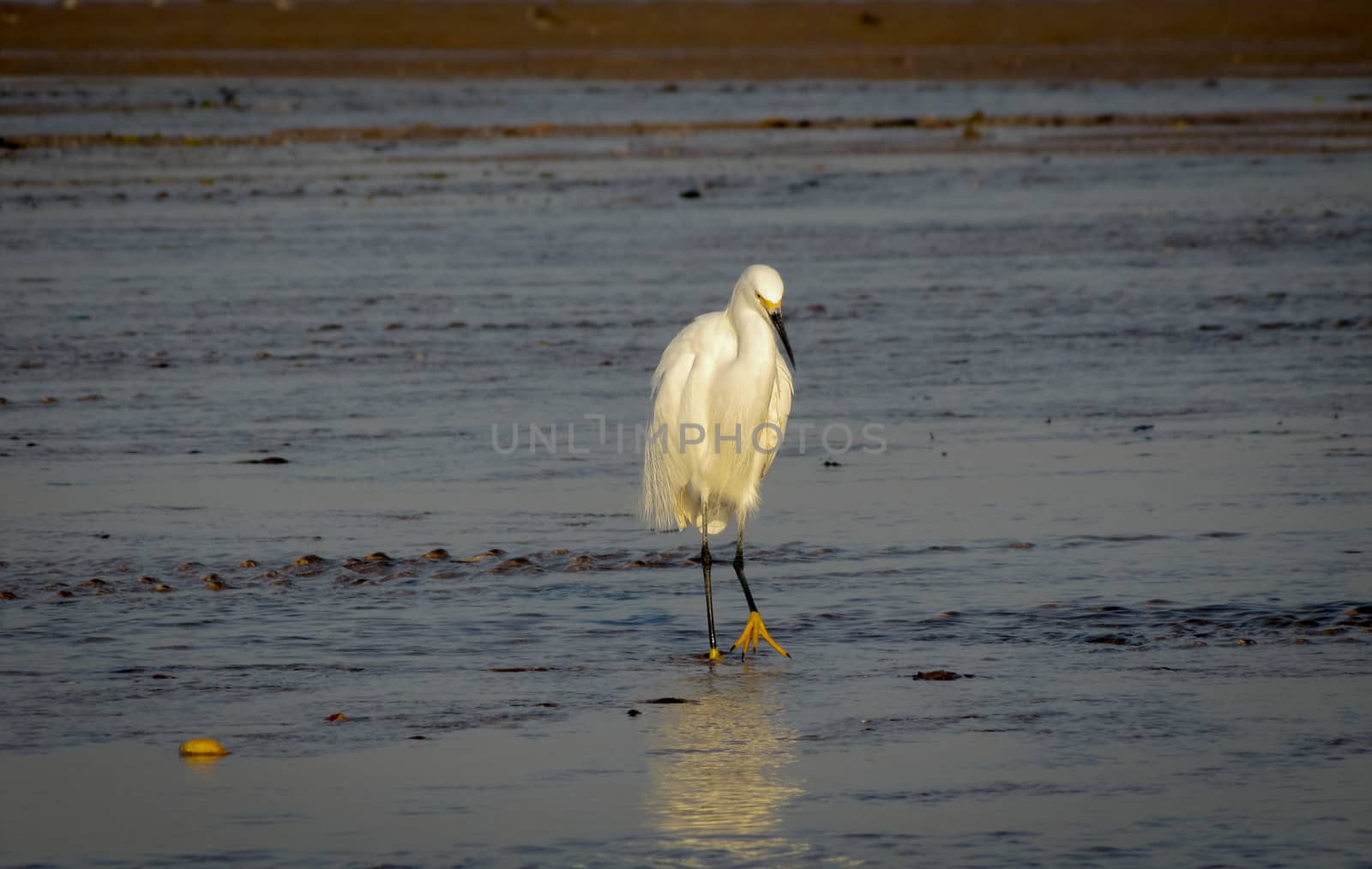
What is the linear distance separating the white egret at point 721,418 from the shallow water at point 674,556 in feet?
1.21

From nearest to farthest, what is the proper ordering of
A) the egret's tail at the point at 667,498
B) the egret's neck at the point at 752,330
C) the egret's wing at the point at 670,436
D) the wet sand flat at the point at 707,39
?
1. the egret's neck at the point at 752,330
2. the egret's wing at the point at 670,436
3. the egret's tail at the point at 667,498
4. the wet sand flat at the point at 707,39

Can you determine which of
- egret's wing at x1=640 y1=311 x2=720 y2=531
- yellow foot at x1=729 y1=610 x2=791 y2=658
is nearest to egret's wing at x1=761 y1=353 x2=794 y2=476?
egret's wing at x1=640 y1=311 x2=720 y2=531

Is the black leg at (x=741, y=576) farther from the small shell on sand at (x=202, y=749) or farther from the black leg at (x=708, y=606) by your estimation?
the small shell on sand at (x=202, y=749)

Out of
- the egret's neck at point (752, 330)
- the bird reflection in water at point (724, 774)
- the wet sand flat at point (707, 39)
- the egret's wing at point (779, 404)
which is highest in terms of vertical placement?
the wet sand flat at point (707, 39)

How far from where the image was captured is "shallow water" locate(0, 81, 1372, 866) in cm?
532

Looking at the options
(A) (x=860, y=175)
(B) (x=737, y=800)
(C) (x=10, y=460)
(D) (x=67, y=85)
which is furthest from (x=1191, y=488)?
(D) (x=67, y=85)

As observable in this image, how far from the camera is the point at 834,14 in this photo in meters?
60.4

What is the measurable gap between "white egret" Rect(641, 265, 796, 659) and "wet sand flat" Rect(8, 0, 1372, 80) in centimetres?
3860

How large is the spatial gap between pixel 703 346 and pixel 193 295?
31.2ft

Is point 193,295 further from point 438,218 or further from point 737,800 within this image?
point 737,800

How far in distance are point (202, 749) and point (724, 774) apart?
154 cm

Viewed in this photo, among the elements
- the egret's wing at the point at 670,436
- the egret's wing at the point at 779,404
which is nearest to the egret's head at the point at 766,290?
the egret's wing at the point at 670,436

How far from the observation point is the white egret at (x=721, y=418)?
24.0 ft

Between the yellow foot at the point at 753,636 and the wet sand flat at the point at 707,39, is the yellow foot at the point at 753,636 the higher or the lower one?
the lower one
